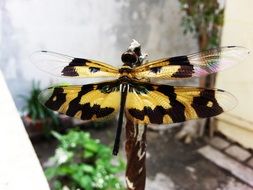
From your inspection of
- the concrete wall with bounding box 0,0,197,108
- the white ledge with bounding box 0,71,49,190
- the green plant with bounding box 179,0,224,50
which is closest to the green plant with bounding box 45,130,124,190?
the white ledge with bounding box 0,71,49,190

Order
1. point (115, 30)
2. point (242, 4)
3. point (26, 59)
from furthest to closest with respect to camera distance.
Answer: point (115, 30) → point (26, 59) → point (242, 4)

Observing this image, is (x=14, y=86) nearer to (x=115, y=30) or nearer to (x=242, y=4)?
(x=115, y=30)

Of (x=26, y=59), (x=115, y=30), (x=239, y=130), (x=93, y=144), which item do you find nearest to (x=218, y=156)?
(x=239, y=130)

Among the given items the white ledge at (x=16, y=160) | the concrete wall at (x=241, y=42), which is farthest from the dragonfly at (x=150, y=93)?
the concrete wall at (x=241, y=42)

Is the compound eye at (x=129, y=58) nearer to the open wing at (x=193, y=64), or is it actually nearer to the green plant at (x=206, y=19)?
the open wing at (x=193, y=64)

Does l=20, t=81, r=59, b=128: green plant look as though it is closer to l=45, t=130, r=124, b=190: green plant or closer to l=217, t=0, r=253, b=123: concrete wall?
l=45, t=130, r=124, b=190: green plant

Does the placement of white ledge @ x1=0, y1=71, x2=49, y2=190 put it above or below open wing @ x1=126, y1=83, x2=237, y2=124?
below

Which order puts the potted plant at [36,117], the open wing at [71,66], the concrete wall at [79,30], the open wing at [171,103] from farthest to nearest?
1. the potted plant at [36,117]
2. the concrete wall at [79,30]
3. the open wing at [71,66]
4. the open wing at [171,103]

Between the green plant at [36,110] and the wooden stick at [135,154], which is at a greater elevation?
the wooden stick at [135,154]
